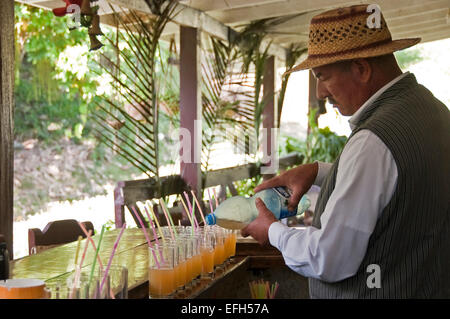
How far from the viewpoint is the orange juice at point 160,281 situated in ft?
6.81

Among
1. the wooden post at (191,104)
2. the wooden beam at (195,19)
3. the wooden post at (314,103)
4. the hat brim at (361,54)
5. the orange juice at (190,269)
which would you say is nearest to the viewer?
the hat brim at (361,54)

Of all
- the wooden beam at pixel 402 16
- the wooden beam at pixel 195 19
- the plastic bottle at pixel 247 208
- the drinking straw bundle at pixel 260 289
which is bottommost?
the drinking straw bundle at pixel 260 289

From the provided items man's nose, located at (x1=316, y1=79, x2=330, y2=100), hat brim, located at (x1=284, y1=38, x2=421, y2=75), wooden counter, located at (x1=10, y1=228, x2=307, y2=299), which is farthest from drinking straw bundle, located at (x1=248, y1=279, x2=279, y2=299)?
hat brim, located at (x1=284, y1=38, x2=421, y2=75)

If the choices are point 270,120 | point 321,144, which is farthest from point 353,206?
point 321,144

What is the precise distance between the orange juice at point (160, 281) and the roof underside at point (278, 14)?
2969mm

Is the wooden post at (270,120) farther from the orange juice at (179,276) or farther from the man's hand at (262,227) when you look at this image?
the man's hand at (262,227)

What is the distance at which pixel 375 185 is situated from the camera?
1.63 m

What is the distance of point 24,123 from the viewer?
13898mm

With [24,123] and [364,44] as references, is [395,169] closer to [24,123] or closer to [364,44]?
[364,44]

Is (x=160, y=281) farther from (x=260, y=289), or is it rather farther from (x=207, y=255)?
(x=260, y=289)

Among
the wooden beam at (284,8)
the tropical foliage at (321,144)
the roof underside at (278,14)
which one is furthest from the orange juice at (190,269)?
the tropical foliage at (321,144)

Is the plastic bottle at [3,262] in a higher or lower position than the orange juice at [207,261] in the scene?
higher

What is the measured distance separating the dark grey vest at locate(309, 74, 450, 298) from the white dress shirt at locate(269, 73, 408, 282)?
0.03 meters
